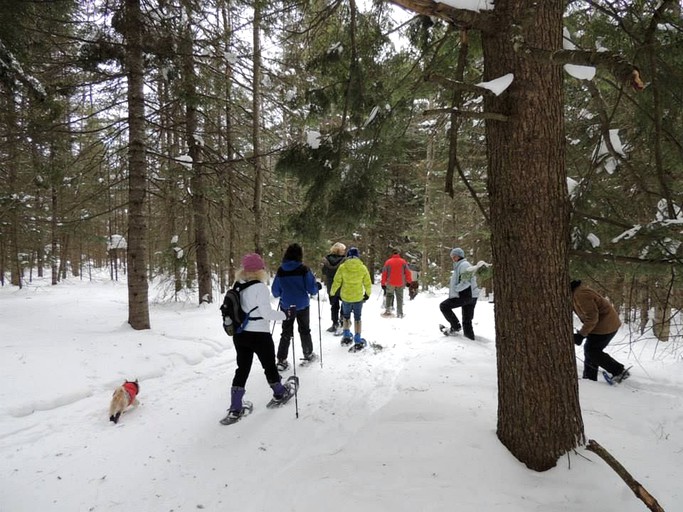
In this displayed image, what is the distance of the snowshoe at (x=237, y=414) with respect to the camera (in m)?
4.12

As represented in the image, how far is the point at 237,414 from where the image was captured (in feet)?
13.8

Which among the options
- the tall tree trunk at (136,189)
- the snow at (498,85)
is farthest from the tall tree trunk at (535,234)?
the tall tree trunk at (136,189)

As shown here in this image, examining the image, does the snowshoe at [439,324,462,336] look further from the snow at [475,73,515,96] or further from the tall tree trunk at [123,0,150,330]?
the tall tree trunk at [123,0,150,330]

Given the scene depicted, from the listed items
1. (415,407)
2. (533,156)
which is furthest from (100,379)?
(533,156)

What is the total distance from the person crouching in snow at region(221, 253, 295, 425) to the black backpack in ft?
0.14

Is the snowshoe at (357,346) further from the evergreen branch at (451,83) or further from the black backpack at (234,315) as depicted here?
the evergreen branch at (451,83)

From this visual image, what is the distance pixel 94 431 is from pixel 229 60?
704cm

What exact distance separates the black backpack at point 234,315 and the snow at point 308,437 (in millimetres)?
1083

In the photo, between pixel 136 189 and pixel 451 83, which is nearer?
pixel 451 83

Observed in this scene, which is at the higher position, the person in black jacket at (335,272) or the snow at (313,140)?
the snow at (313,140)

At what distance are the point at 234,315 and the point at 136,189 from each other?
4527 millimetres

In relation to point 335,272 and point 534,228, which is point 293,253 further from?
point 534,228

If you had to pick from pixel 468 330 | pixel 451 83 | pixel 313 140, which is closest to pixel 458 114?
pixel 451 83

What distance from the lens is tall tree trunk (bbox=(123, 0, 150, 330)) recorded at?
7.06m
